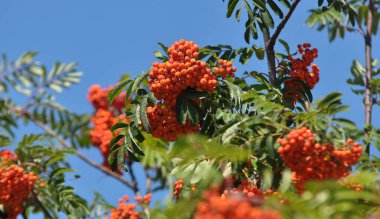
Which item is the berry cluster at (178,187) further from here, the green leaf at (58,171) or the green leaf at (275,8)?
the green leaf at (58,171)

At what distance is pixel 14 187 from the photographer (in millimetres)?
5684

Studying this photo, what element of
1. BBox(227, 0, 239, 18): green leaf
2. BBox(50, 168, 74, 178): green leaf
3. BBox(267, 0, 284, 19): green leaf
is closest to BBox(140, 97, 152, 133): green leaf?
BBox(227, 0, 239, 18): green leaf

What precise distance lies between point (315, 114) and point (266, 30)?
1.48 m

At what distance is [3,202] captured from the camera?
5.54 metres

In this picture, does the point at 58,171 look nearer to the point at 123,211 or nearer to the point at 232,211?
the point at 123,211

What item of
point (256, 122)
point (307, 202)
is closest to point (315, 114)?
point (256, 122)

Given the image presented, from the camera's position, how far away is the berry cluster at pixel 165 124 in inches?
166

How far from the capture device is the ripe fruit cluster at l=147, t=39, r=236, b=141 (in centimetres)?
410

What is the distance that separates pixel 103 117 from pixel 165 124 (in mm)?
4700

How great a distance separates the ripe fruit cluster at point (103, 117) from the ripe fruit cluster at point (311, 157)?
4916mm

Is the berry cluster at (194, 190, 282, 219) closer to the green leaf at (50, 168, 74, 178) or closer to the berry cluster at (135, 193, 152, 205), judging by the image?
the berry cluster at (135, 193, 152, 205)

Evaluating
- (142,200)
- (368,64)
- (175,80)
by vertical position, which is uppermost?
(368,64)

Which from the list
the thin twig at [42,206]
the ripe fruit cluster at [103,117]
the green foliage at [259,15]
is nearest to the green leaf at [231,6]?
the green foliage at [259,15]

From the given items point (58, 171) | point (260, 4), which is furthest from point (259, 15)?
point (58, 171)
